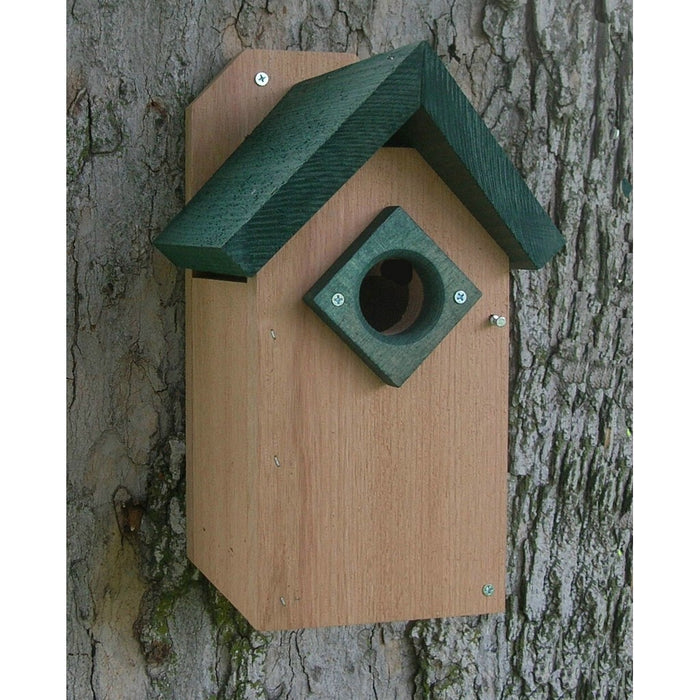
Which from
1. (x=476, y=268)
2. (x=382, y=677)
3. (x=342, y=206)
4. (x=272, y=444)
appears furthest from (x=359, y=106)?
(x=382, y=677)

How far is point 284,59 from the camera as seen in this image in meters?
2.07

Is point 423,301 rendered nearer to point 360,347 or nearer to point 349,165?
point 360,347

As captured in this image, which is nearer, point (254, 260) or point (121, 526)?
point (254, 260)

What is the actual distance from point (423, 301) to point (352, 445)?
237 millimetres

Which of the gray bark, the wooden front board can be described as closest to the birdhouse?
the wooden front board

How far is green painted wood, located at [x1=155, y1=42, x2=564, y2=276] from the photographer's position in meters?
1.73

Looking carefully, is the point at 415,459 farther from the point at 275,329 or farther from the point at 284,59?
the point at 284,59

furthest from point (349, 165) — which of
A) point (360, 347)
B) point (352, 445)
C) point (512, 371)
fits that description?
point (512, 371)

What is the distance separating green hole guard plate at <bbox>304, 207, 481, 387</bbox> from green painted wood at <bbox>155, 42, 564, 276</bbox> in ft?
0.30

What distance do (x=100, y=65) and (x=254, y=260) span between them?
1.84ft

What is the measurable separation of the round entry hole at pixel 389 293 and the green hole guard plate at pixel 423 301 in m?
0.05

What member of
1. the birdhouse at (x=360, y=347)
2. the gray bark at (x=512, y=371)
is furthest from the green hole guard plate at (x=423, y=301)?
the gray bark at (x=512, y=371)

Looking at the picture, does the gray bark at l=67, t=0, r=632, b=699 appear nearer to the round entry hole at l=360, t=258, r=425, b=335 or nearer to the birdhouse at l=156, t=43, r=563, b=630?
the birdhouse at l=156, t=43, r=563, b=630

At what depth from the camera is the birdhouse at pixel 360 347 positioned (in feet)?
5.82
